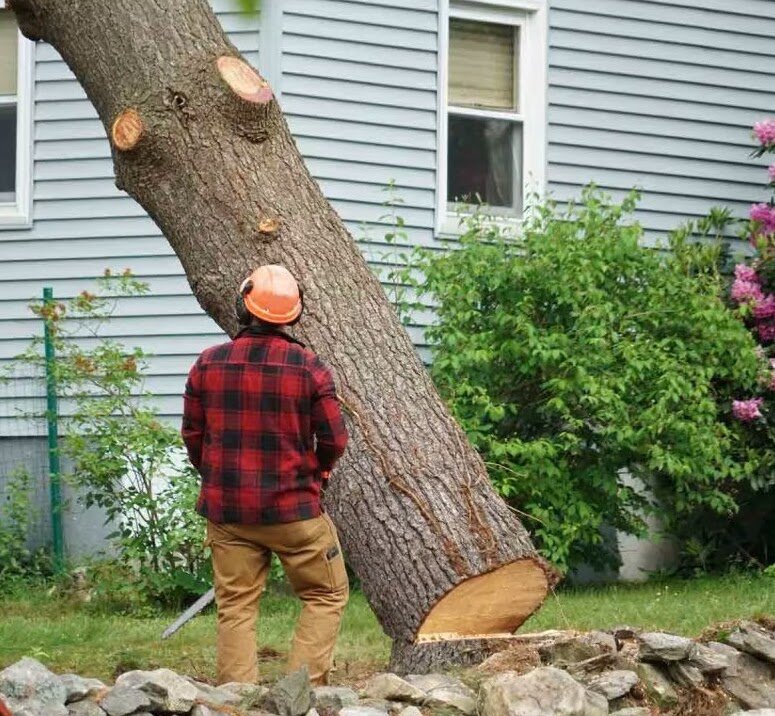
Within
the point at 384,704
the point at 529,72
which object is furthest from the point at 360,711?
the point at 529,72

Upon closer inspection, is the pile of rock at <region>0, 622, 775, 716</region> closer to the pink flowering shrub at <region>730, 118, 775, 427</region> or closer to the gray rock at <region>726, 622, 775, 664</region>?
the gray rock at <region>726, 622, 775, 664</region>

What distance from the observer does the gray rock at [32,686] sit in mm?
4793

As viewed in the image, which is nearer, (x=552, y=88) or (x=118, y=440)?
(x=118, y=440)

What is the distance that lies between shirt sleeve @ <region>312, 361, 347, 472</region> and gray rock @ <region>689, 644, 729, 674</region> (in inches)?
59.8

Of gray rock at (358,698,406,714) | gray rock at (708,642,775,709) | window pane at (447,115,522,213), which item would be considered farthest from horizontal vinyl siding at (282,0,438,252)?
gray rock at (358,698,406,714)

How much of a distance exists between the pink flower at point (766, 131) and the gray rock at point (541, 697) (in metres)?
7.44

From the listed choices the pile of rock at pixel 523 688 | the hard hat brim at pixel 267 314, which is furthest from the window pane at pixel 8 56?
the pile of rock at pixel 523 688

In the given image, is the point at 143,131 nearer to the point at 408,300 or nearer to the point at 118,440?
the point at 118,440

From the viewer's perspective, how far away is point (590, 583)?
1141cm

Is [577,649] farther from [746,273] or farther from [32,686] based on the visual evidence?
[746,273]

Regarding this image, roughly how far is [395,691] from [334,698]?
1.09 ft

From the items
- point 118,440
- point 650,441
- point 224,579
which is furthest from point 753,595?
point 224,579

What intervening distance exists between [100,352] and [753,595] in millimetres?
4458

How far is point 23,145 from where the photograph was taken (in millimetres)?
11016
